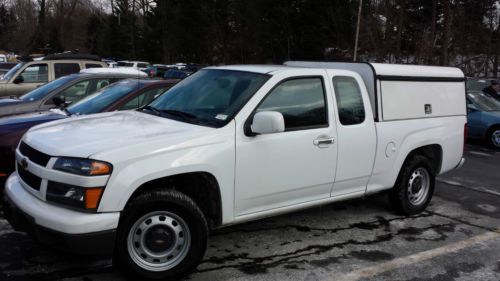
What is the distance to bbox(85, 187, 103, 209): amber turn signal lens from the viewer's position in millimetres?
3424

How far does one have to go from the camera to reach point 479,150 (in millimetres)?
12078

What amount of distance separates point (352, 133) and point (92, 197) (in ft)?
8.69

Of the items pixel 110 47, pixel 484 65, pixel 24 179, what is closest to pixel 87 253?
pixel 24 179

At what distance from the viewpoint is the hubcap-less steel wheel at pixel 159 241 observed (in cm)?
376

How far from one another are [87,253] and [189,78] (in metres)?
2.40

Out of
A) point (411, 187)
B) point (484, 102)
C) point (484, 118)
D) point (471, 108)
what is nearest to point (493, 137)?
point (484, 118)

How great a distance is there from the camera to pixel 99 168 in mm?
3457

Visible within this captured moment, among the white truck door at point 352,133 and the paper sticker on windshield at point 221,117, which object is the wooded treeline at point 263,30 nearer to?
the white truck door at point 352,133

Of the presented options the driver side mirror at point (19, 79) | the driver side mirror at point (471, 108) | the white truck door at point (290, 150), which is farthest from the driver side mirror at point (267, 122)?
the driver side mirror at point (471, 108)

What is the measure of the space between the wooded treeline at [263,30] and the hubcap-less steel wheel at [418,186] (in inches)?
580

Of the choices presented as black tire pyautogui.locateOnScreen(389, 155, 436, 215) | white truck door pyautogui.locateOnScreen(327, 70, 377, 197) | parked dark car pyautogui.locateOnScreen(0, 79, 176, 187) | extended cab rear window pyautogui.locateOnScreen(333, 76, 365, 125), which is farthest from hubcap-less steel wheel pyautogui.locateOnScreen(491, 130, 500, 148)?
parked dark car pyautogui.locateOnScreen(0, 79, 176, 187)

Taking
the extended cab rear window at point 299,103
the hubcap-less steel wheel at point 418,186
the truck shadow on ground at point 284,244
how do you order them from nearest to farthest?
the truck shadow on ground at point 284,244
the extended cab rear window at point 299,103
the hubcap-less steel wheel at point 418,186

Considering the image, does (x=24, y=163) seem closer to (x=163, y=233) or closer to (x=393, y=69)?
(x=163, y=233)

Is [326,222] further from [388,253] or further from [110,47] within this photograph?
[110,47]
